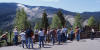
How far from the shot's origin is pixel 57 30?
1970 cm

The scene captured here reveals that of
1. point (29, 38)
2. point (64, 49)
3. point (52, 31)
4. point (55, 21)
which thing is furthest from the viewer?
point (55, 21)

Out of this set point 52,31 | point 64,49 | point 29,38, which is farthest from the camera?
point 52,31

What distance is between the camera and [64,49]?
49.8 feet

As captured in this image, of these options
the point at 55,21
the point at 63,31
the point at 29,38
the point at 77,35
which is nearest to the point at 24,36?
the point at 29,38

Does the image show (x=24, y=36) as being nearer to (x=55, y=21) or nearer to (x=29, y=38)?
(x=29, y=38)

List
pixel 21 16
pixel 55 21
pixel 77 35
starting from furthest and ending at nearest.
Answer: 1. pixel 55 21
2. pixel 21 16
3. pixel 77 35

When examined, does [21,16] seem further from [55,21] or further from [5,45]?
[5,45]

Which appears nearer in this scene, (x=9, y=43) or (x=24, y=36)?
(x=24, y=36)

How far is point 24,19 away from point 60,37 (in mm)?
58993

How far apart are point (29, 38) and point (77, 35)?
7.51 metres

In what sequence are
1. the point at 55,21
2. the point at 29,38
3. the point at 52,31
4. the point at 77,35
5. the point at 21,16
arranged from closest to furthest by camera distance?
1. the point at 29,38
2. the point at 52,31
3. the point at 77,35
4. the point at 21,16
5. the point at 55,21

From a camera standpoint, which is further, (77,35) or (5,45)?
(77,35)

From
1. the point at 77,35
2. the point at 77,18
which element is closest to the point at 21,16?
the point at 77,18

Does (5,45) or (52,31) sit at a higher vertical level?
(52,31)
